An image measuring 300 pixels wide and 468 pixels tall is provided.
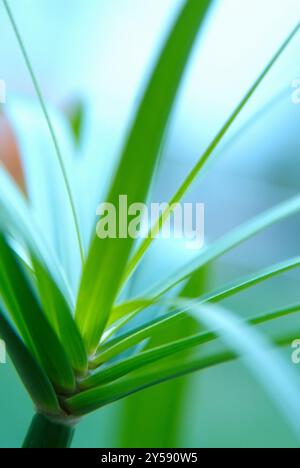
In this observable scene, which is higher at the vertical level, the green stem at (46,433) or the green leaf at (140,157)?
the green leaf at (140,157)

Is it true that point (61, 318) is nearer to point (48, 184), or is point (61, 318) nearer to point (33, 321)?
point (33, 321)

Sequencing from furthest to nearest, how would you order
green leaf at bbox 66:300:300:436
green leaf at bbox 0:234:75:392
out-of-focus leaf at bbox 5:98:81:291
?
out-of-focus leaf at bbox 5:98:81:291
green leaf at bbox 0:234:75:392
green leaf at bbox 66:300:300:436

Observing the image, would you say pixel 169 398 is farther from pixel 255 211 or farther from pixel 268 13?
pixel 255 211

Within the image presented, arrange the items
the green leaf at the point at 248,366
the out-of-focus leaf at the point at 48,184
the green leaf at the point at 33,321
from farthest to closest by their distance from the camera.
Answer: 1. the out-of-focus leaf at the point at 48,184
2. the green leaf at the point at 33,321
3. the green leaf at the point at 248,366

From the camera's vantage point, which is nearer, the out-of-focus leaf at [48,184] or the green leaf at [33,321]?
the green leaf at [33,321]

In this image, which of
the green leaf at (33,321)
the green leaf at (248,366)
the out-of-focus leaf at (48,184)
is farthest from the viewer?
the out-of-focus leaf at (48,184)

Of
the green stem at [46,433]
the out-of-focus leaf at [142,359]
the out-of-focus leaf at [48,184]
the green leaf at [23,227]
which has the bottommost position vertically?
the green stem at [46,433]
